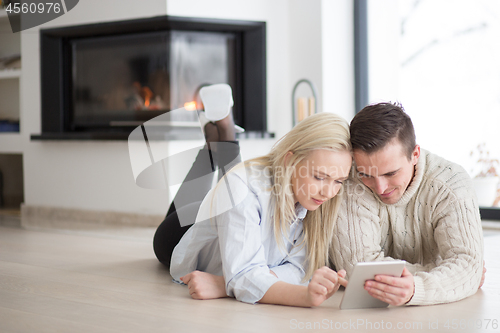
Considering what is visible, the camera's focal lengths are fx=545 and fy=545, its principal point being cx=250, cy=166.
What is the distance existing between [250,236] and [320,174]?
26 centimetres

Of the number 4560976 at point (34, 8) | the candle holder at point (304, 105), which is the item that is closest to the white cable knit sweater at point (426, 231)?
the candle holder at point (304, 105)

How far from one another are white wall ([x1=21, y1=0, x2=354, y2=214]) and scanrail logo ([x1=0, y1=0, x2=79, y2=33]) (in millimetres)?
53

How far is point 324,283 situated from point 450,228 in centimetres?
46

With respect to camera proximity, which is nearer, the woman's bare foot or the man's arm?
the man's arm

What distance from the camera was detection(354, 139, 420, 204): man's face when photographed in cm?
151

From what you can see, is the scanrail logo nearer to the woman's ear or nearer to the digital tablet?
the woman's ear

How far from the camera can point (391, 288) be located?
1393mm

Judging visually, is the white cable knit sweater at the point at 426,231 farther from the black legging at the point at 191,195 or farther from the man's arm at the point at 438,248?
the black legging at the point at 191,195

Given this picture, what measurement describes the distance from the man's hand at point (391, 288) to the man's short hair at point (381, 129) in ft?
1.14

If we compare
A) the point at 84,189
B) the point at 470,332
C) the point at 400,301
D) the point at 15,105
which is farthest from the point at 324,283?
the point at 15,105

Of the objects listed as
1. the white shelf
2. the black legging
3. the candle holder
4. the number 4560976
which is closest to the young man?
the black legging

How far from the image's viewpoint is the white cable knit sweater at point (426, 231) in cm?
152

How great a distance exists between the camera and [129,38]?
11.8ft

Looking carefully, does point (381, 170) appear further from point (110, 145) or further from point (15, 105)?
point (15, 105)
